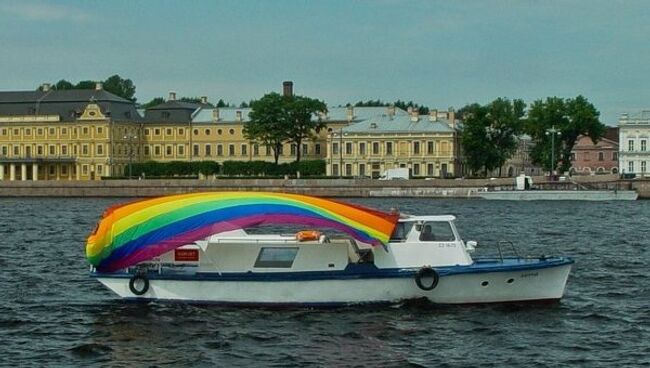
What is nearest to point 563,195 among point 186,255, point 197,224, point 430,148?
point 430,148

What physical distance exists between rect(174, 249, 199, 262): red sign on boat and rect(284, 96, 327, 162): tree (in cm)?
10094

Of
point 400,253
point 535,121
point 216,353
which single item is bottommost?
point 216,353

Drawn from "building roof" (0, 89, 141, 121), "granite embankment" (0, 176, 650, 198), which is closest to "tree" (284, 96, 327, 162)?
"granite embankment" (0, 176, 650, 198)

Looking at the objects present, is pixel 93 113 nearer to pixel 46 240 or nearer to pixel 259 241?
pixel 46 240

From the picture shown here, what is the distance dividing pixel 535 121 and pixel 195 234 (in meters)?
103

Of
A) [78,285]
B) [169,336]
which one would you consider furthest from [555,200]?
[169,336]

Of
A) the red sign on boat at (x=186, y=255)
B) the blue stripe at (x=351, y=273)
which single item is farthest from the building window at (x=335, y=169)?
the blue stripe at (x=351, y=273)

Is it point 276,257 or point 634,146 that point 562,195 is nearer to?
point 634,146

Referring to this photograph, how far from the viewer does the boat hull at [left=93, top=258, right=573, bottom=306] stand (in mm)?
27547

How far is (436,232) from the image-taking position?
2823 centimetres

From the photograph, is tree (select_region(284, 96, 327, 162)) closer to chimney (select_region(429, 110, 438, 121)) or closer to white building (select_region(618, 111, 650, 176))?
chimney (select_region(429, 110, 438, 121))

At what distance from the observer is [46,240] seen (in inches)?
2020

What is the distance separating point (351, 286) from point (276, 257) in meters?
1.91

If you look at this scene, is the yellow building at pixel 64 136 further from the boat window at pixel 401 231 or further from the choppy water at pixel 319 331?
the boat window at pixel 401 231
